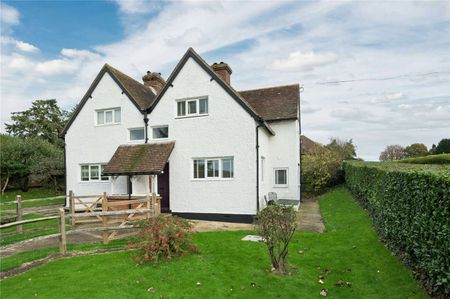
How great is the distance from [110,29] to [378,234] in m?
16.2

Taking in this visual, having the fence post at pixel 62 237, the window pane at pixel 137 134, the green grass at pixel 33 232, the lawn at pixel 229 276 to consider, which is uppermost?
the window pane at pixel 137 134

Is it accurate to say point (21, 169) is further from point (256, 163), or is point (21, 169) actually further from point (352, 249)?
point (352, 249)

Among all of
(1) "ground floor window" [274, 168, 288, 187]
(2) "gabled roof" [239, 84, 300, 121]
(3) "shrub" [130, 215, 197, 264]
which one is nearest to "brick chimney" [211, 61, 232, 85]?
(2) "gabled roof" [239, 84, 300, 121]

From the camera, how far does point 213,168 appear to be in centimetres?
1509

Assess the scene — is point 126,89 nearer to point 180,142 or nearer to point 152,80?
point 152,80

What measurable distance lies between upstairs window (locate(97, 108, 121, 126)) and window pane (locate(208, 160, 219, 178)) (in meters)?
6.92

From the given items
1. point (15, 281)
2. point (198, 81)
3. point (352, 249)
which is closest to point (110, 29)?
point (198, 81)

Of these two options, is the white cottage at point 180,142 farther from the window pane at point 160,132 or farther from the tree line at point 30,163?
the tree line at point 30,163

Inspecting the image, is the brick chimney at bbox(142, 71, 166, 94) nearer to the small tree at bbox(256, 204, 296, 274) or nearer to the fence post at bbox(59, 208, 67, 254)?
the fence post at bbox(59, 208, 67, 254)

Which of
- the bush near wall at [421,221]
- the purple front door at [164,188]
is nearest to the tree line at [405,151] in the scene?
the purple front door at [164,188]

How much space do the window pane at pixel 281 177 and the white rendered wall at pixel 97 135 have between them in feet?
33.3

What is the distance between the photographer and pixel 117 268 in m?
7.25

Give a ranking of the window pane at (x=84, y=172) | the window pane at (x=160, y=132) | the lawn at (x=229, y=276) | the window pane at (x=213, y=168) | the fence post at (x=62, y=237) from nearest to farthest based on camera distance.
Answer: the lawn at (x=229, y=276)
the fence post at (x=62, y=237)
the window pane at (x=213, y=168)
the window pane at (x=160, y=132)
the window pane at (x=84, y=172)

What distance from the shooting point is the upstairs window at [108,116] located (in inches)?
704
